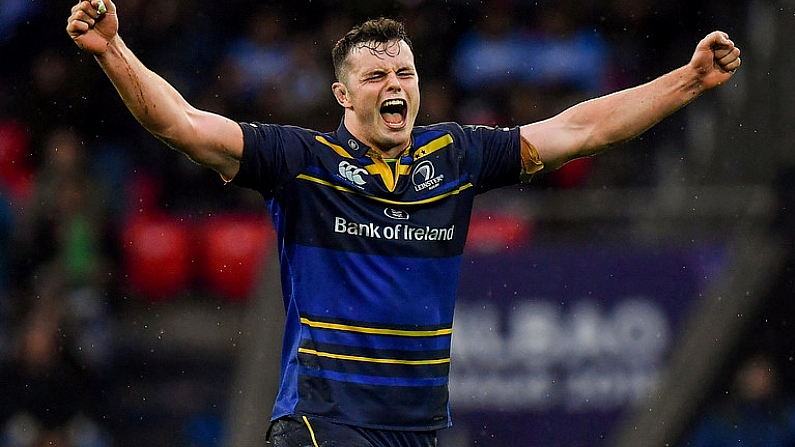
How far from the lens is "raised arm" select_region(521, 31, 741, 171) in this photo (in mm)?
6180

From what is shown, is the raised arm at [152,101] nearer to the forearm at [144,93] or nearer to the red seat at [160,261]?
the forearm at [144,93]

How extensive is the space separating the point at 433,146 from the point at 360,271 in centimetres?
65

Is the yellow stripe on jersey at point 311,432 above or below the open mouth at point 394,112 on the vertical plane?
below

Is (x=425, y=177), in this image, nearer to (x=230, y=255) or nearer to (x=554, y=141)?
(x=554, y=141)

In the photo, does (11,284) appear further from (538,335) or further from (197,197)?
(538,335)

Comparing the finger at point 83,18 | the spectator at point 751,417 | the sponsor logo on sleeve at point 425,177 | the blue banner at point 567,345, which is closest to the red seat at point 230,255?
the blue banner at point 567,345

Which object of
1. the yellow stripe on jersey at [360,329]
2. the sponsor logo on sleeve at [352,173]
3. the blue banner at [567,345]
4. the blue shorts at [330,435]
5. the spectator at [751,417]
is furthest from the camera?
the blue banner at [567,345]

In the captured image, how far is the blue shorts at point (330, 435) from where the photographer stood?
18.1ft

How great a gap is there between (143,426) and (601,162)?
431 centimetres

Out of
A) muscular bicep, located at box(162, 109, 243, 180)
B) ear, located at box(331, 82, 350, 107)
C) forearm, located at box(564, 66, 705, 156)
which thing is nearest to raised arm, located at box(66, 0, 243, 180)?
muscular bicep, located at box(162, 109, 243, 180)

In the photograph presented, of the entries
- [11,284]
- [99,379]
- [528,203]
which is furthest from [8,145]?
[528,203]

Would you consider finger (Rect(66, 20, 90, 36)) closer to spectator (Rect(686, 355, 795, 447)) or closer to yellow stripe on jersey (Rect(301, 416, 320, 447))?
yellow stripe on jersey (Rect(301, 416, 320, 447))

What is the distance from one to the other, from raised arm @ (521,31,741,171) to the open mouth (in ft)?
1.85

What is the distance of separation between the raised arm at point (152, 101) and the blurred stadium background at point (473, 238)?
197 inches
